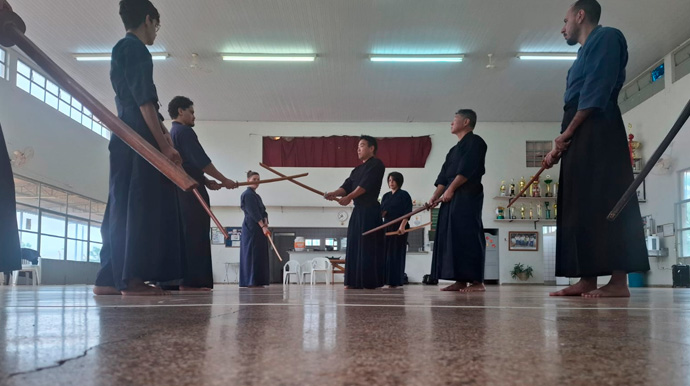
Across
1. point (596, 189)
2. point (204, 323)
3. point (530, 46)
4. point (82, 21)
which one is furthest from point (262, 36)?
point (204, 323)

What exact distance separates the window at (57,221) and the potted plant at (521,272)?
1049cm

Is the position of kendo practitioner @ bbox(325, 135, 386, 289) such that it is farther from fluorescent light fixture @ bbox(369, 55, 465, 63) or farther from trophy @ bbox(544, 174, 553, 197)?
trophy @ bbox(544, 174, 553, 197)

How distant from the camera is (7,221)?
1525mm

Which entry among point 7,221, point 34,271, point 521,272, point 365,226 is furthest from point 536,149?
point 7,221

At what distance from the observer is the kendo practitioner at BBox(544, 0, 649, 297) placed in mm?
2412

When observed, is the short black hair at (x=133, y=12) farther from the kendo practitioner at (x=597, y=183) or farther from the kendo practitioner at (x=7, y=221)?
Result: the kendo practitioner at (x=597, y=183)

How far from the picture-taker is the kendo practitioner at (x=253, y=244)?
671 centimetres

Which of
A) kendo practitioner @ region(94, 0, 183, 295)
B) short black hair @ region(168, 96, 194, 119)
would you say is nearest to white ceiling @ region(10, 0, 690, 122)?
short black hair @ region(168, 96, 194, 119)

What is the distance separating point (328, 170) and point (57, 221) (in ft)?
20.8

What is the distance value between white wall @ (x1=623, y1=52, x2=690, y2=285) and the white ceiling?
80 cm

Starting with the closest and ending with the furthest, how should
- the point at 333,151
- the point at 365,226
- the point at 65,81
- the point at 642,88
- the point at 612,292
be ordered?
the point at 65,81, the point at 612,292, the point at 365,226, the point at 642,88, the point at 333,151

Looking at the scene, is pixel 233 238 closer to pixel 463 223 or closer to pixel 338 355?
pixel 463 223

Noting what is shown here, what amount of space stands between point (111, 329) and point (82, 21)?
9880mm

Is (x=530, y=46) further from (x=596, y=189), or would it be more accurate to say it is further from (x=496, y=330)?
(x=496, y=330)
